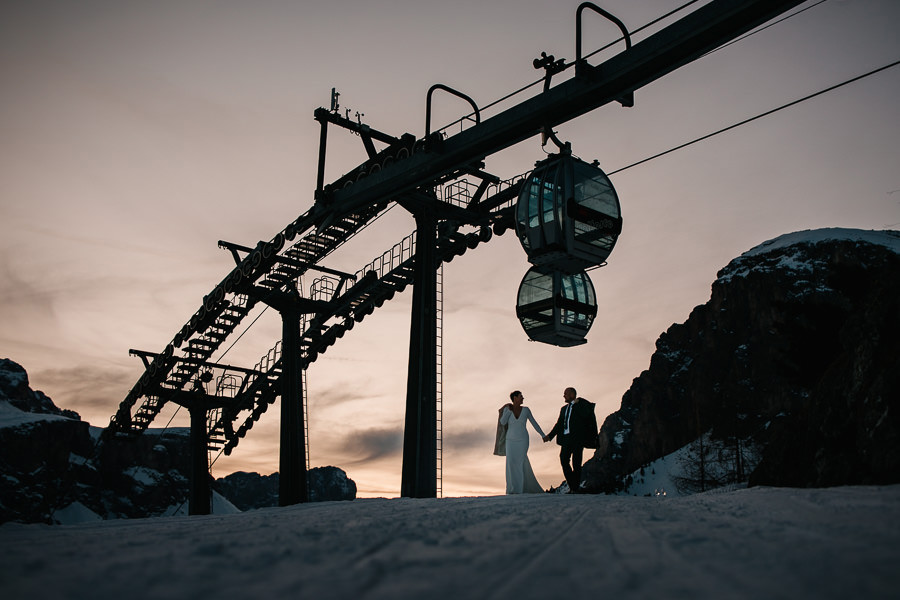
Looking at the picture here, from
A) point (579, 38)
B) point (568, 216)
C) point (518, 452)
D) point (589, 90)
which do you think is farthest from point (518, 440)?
point (579, 38)

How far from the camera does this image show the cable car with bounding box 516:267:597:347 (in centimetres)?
1563

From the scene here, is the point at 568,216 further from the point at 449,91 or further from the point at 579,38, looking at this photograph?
the point at 449,91

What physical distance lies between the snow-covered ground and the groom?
357 inches

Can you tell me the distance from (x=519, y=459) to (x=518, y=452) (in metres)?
0.15

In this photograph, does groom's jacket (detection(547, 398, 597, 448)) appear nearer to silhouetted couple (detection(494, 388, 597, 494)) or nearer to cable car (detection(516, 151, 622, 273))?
silhouetted couple (detection(494, 388, 597, 494))

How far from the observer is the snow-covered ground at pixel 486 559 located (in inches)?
148

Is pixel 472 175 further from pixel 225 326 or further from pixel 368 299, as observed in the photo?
pixel 225 326

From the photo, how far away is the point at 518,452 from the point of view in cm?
1719

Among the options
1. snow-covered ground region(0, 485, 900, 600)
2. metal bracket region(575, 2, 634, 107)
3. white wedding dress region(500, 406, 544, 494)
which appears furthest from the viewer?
white wedding dress region(500, 406, 544, 494)

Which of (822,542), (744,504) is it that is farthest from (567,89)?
(822,542)

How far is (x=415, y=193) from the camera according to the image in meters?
22.8

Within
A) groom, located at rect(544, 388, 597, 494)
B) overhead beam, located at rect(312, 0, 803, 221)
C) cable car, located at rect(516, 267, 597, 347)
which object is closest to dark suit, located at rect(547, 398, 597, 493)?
groom, located at rect(544, 388, 597, 494)

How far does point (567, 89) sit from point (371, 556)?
13512mm

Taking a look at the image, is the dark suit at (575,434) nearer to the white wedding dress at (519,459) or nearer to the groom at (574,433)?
the groom at (574,433)
